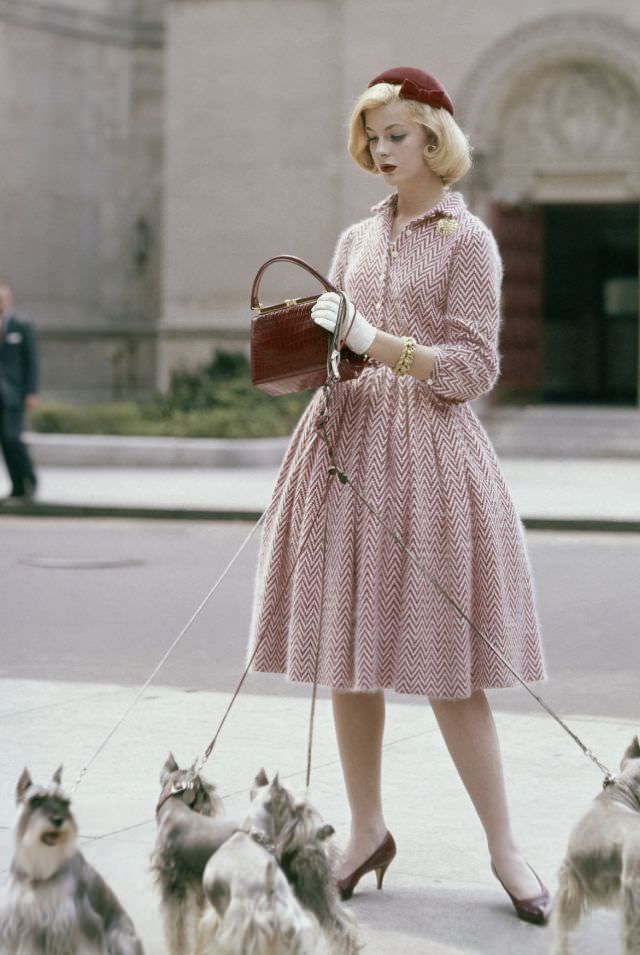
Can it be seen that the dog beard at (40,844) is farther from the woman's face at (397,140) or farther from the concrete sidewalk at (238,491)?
the concrete sidewalk at (238,491)

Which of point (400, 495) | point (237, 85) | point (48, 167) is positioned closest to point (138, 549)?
point (400, 495)

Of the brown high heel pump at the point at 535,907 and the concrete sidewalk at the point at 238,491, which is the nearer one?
the brown high heel pump at the point at 535,907

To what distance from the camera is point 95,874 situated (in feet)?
11.8

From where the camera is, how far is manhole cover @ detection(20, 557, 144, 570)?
1229 cm

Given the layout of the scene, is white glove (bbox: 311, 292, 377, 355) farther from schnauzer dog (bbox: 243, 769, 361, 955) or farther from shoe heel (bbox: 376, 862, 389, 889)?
shoe heel (bbox: 376, 862, 389, 889)

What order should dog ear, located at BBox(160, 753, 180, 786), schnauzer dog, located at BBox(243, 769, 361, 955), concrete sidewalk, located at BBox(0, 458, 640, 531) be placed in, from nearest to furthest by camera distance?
schnauzer dog, located at BBox(243, 769, 361, 955) → dog ear, located at BBox(160, 753, 180, 786) → concrete sidewalk, located at BBox(0, 458, 640, 531)

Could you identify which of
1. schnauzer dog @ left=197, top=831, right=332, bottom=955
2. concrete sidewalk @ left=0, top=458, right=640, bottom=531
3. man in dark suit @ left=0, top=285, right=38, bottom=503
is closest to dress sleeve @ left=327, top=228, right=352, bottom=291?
schnauzer dog @ left=197, top=831, right=332, bottom=955

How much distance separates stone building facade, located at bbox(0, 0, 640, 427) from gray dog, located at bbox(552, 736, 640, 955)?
69.6 feet

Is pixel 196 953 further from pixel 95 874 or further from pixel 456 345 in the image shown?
pixel 456 345

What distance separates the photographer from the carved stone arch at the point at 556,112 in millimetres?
24109

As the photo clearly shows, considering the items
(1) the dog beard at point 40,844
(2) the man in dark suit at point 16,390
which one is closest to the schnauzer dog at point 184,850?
(1) the dog beard at point 40,844

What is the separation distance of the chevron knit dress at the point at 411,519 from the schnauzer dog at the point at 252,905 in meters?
0.94

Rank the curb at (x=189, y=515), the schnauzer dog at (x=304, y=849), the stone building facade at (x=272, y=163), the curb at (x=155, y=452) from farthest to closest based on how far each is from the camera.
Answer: the stone building facade at (x=272, y=163)
the curb at (x=155, y=452)
the curb at (x=189, y=515)
the schnauzer dog at (x=304, y=849)

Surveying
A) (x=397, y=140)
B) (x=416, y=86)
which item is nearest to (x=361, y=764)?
(x=397, y=140)
